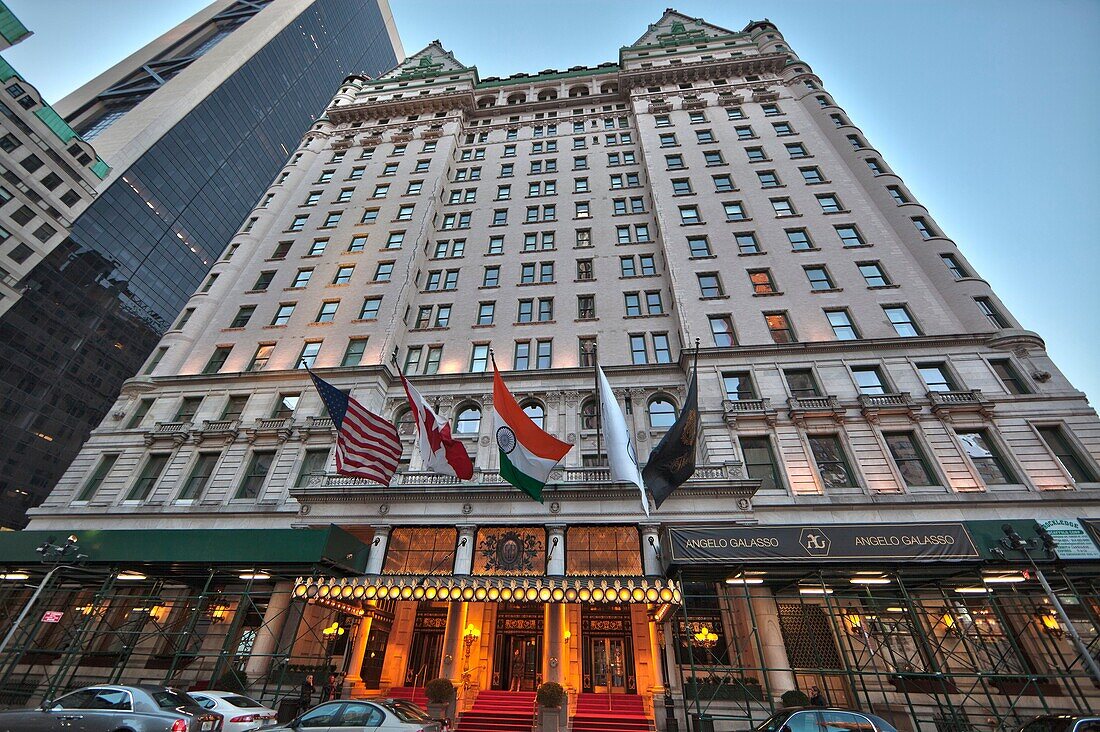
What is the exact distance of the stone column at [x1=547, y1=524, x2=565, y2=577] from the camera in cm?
2039

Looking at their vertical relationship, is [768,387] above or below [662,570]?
above

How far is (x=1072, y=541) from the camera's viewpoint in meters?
16.3

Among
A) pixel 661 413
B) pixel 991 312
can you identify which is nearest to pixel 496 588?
pixel 661 413

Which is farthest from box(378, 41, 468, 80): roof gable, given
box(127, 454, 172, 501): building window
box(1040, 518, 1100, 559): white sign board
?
box(1040, 518, 1100, 559): white sign board

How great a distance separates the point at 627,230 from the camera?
36656mm

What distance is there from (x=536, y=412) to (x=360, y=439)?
454 inches

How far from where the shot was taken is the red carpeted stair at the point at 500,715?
17.4 meters

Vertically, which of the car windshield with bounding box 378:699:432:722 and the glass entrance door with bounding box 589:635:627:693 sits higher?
the glass entrance door with bounding box 589:635:627:693

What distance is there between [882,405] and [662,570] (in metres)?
14.1

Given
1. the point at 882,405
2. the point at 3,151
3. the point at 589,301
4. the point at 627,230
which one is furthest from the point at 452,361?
the point at 3,151

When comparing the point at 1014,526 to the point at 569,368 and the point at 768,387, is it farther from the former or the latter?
the point at 569,368

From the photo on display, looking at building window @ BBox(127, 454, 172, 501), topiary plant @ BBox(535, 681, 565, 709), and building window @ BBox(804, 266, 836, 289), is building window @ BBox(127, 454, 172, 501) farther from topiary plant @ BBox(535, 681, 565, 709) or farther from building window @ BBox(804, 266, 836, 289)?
building window @ BBox(804, 266, 836, 289)

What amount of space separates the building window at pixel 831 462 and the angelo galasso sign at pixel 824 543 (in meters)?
5.93

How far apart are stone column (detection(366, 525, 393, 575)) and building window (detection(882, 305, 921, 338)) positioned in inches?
1147
